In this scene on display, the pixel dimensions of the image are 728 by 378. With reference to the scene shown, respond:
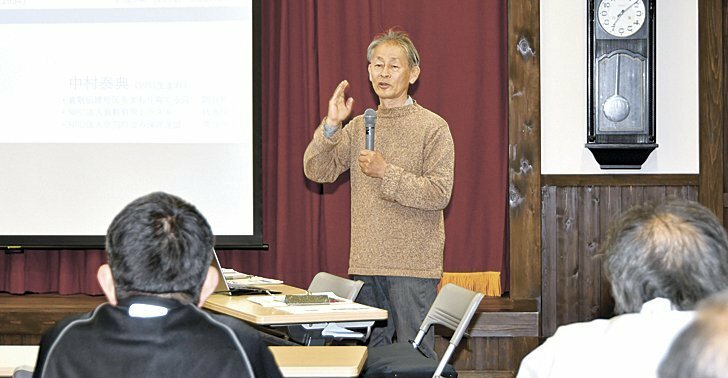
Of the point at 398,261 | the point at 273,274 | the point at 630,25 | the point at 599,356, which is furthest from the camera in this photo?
the point at 273,274

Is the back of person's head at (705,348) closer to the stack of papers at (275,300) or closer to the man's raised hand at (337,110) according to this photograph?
the stack of papers at (275,300)

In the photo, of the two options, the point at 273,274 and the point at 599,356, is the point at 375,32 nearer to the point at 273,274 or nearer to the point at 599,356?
the point at 273,274

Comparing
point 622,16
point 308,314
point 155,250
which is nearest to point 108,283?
point 155,250

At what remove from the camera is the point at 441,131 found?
4.00 metres

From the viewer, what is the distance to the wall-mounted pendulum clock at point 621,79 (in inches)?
207

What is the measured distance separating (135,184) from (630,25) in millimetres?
2847

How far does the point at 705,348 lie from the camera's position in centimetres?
87

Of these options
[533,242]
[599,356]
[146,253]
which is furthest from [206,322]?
[533,242]

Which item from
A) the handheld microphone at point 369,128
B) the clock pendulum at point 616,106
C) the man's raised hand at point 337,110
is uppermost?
the clock pendulum at point 616,106

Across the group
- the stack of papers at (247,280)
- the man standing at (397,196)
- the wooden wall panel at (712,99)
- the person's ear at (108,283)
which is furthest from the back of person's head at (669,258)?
the wooden wall panel at (712,99)

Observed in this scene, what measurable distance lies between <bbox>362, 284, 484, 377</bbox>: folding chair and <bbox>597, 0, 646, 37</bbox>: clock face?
225 cm

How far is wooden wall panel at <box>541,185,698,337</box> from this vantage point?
541 cm

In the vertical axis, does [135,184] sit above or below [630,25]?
below

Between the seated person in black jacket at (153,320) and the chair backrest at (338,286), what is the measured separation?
2.17m
